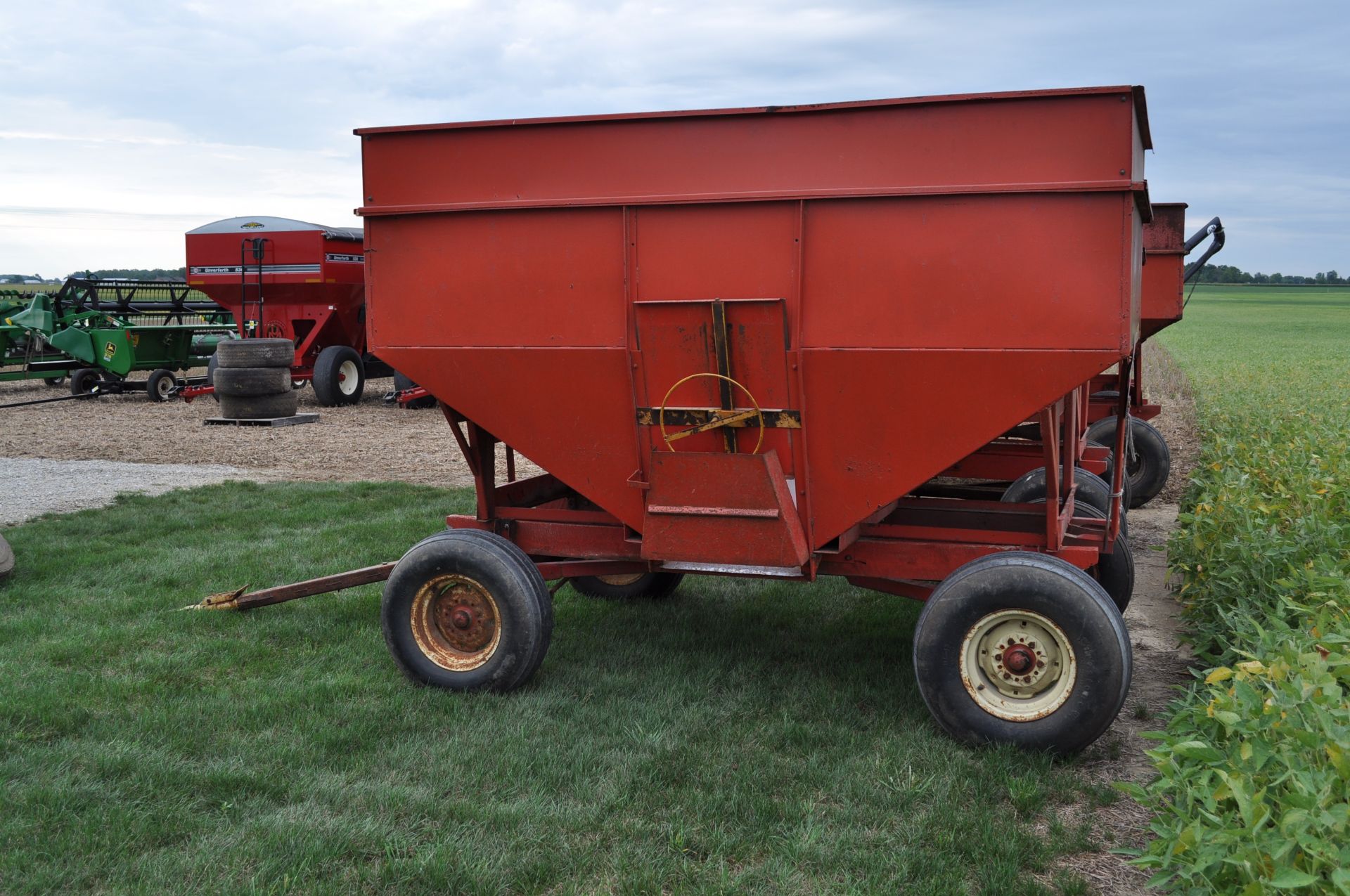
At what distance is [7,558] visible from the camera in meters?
6.23

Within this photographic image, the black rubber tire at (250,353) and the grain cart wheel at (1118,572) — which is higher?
the black rubber tire at (250,353)

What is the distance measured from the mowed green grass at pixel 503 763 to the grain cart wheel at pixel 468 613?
11cm

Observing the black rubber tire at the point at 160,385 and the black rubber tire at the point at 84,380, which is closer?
the black rubber tire at the point at 160,385

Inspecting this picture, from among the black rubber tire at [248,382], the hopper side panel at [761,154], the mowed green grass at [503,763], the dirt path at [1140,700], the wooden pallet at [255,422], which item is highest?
the hopper side panel at [761,154]

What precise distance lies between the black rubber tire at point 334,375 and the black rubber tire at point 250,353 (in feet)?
6.87

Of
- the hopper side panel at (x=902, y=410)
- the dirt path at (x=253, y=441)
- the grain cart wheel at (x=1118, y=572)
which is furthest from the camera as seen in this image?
the dirt path at (x=253, y=441)

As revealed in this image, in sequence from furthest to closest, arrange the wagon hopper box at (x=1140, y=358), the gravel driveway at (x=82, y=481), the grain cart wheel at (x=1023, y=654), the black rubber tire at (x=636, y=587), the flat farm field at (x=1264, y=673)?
the wagon hopper box at (x=1140, y=358), the gravel driveway at (x=82, y=481), the black rubber tire at (x=636, y=587), the grain cart wheel at (x=1023, y=654), the flat farm field at (x=1264, y=673)

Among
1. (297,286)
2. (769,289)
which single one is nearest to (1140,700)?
(769,289)

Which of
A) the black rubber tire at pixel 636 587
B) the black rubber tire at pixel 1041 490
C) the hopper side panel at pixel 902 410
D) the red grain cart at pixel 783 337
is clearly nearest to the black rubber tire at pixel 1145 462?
the black rubber tire at pixel 1041 490

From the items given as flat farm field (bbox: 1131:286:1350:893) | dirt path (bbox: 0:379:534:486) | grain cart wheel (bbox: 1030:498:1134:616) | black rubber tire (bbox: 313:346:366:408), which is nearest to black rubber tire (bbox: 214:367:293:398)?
dirt path (bbox: 0:379:534:486)

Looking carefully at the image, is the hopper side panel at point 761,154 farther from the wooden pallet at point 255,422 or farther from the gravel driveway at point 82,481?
the wooden pallet at point 255,422

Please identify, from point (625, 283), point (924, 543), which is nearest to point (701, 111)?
point (625, 283)

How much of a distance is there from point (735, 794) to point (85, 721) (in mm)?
2486

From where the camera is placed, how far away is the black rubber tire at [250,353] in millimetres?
14039
